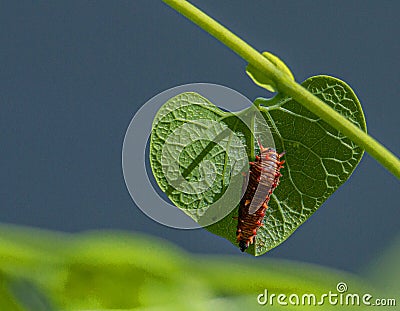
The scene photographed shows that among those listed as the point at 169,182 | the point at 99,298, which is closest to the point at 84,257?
the point at 99,298

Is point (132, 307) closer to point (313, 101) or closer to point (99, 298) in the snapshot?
point (99, 298)

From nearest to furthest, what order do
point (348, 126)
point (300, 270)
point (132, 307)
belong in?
point (348, 126) → point (132, 307) → point (300, 270)

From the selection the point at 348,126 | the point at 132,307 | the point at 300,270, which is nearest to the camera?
the point at 348,126

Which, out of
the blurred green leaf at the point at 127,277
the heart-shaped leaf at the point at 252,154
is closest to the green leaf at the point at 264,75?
the heart-shaped leaf at the point at 252,154

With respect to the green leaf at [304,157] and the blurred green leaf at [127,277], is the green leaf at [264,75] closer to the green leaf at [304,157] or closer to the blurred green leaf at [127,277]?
the green leaf at [304,157]

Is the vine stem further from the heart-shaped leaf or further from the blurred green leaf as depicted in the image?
the blurred green leaf

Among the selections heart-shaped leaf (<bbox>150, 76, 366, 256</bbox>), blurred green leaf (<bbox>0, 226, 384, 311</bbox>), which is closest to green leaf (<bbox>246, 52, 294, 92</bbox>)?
heart-shaped leaf (<bbox>150, 76, 366, 256</bbox>)

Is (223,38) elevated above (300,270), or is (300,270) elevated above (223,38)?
(223,38)

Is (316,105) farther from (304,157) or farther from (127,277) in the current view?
(127,277)
